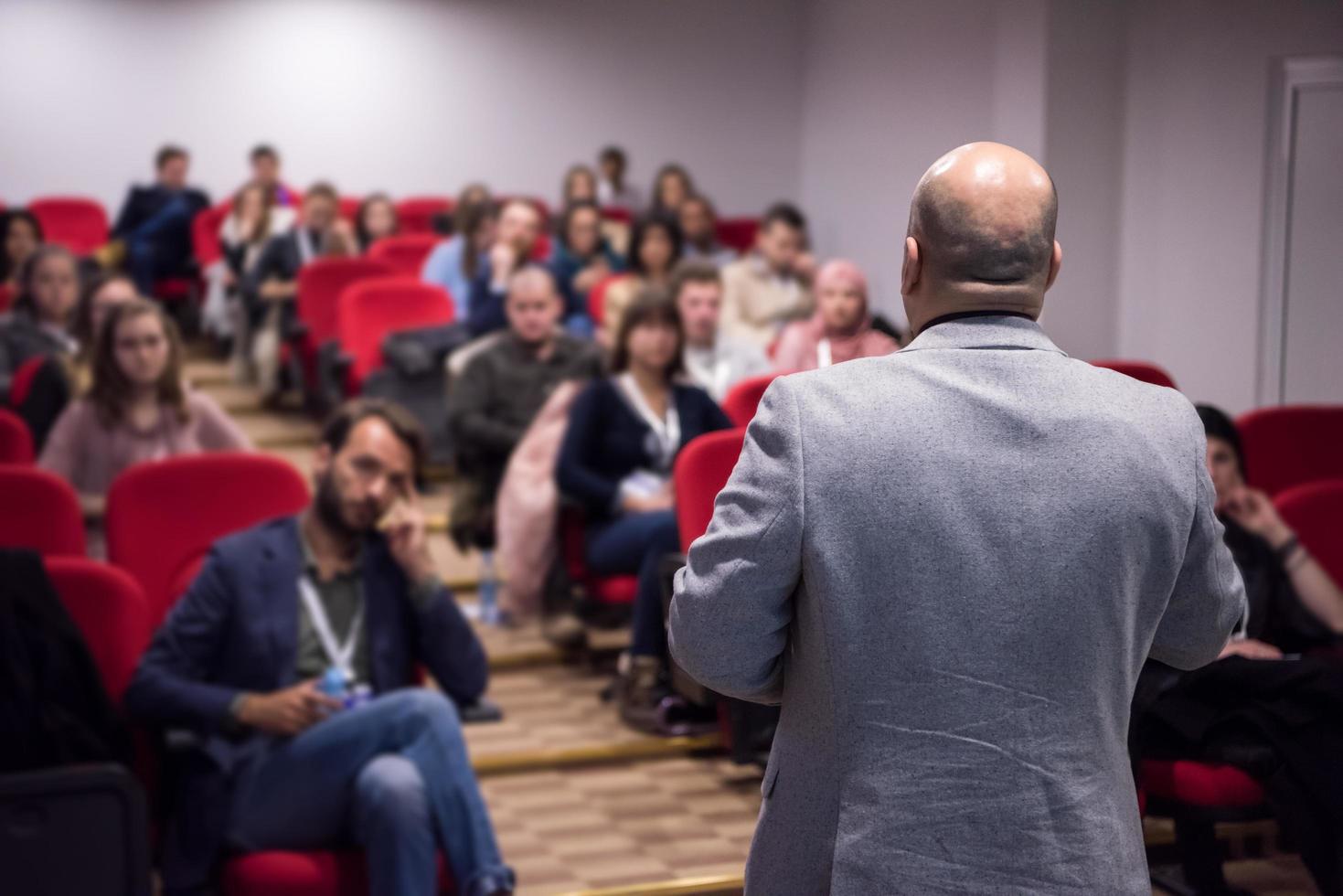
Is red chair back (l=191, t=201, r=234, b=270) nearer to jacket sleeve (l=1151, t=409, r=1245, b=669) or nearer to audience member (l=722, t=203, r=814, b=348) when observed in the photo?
audience member (l=722, t=203, r=814, b=348)

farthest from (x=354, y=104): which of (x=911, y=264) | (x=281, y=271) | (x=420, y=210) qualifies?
(x=911, y=264)

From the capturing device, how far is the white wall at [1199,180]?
9.86 feet

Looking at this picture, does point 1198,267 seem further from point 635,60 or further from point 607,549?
point 635,60

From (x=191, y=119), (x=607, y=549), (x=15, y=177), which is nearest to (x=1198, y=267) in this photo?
(x=607, y=549)

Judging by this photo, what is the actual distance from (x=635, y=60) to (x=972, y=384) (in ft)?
12.3

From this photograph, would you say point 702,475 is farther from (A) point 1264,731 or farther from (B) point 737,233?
(B) point 737,233

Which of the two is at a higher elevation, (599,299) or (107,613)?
(599,299)

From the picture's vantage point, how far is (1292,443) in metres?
3.42

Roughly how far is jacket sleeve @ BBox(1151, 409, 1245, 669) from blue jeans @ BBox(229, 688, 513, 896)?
1.45 m

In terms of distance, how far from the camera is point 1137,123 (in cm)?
358

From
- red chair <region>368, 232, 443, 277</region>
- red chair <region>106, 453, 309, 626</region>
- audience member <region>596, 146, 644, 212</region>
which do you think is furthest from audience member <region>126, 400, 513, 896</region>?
audience member <region>596, 146, 644, 212</region>

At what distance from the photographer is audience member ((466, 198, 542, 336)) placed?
19.4ft

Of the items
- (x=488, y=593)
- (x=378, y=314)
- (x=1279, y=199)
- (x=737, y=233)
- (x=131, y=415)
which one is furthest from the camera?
(x=737, y=233)

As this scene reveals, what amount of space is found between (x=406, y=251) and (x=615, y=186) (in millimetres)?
1265
